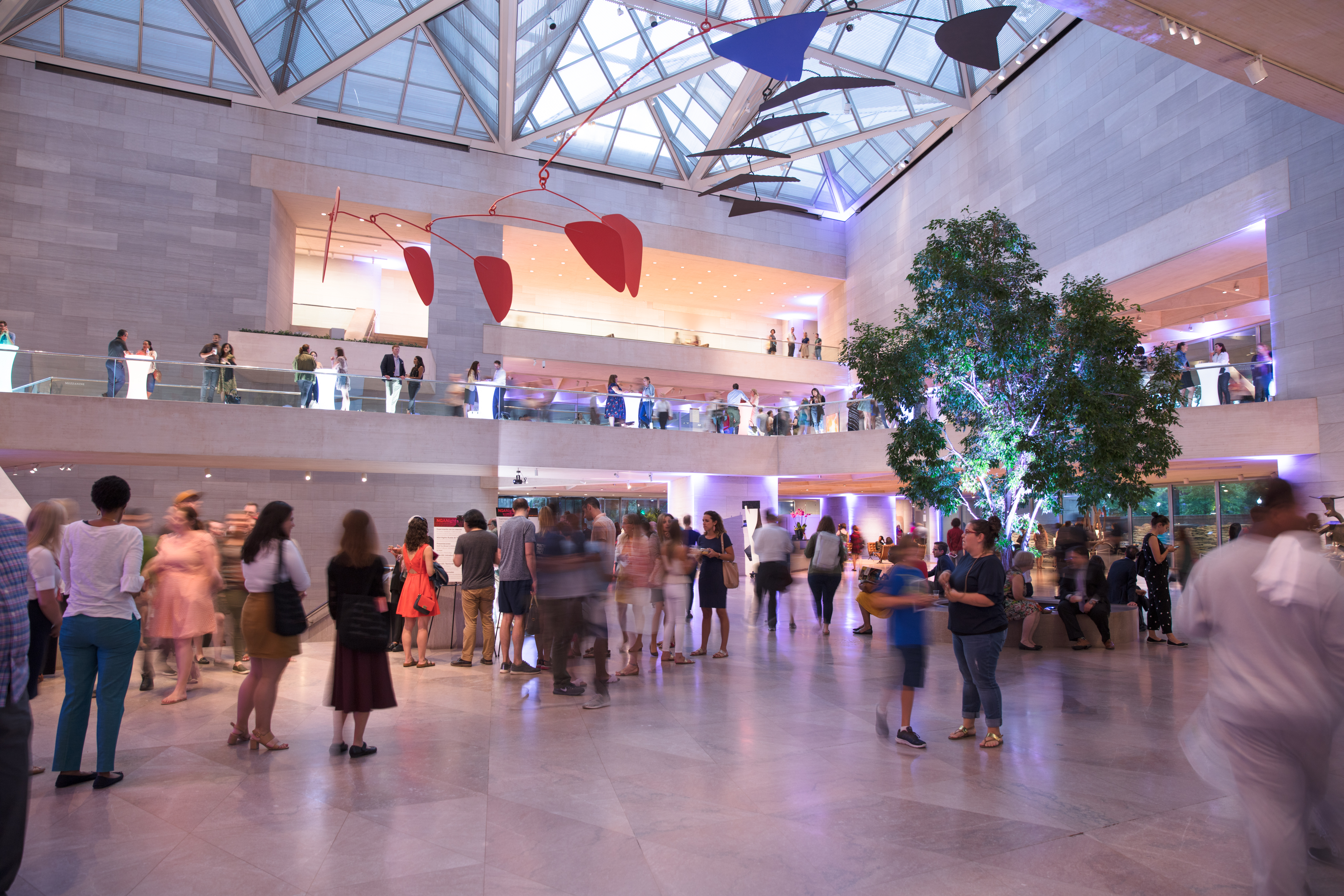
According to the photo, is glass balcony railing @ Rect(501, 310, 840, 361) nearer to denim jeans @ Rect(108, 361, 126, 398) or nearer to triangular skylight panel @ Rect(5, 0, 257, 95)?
triangular skylight panel @ Rect(5, 0, 257, 95)

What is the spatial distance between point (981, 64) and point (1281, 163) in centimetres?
669

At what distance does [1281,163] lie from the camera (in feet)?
45.8

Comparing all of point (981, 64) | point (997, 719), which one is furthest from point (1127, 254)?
point (997, 719)

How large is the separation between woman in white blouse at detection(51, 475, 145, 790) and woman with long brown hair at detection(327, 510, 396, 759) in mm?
1089

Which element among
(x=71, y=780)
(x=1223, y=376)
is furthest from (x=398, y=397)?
(x=1223, y=376)

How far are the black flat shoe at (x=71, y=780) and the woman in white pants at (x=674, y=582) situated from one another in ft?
16.1

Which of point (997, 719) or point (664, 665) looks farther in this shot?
point (664, 665)

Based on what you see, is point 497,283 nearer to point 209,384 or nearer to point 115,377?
point 209,384

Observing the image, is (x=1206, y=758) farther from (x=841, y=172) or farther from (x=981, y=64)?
(x=841, y=172)

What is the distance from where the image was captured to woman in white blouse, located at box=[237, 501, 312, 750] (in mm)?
5004

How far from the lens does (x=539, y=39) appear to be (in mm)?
21594

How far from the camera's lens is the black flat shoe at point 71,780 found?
4.30 metres

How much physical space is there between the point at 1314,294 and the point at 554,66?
19.1 metres

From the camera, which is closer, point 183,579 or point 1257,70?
point 183,579
